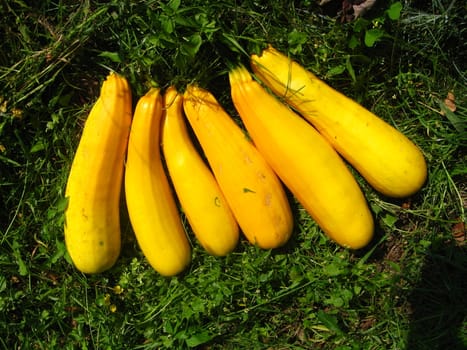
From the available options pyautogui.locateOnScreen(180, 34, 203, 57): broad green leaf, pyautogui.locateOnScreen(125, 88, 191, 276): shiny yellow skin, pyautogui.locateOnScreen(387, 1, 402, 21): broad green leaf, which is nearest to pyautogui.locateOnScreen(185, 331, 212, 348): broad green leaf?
pyautogui.locateOnScreen(125, 88, 191, 276): shiny yellow skin

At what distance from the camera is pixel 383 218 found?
2434 mm

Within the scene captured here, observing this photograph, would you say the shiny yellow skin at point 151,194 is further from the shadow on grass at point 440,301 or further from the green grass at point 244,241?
the shadow on grass at point 440,301

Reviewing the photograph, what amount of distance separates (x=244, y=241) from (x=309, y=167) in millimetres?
510

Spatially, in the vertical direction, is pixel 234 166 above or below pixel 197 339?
above

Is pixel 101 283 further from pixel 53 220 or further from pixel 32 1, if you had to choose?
pixel 32 1

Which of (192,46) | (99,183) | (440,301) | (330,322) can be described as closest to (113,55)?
(192,46)

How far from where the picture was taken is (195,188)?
2.25 m

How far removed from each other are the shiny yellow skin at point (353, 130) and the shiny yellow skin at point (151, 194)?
1.71 ft

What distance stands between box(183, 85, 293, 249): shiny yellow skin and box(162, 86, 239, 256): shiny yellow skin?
0.04 metres

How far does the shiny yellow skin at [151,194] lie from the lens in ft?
7.36

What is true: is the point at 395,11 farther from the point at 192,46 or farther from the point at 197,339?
Result: the point at 197,339

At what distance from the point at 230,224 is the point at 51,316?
3.23 ft

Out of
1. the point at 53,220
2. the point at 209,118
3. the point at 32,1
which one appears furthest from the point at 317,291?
the point at 32,1

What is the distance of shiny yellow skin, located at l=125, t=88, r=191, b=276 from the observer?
2.24 metres
